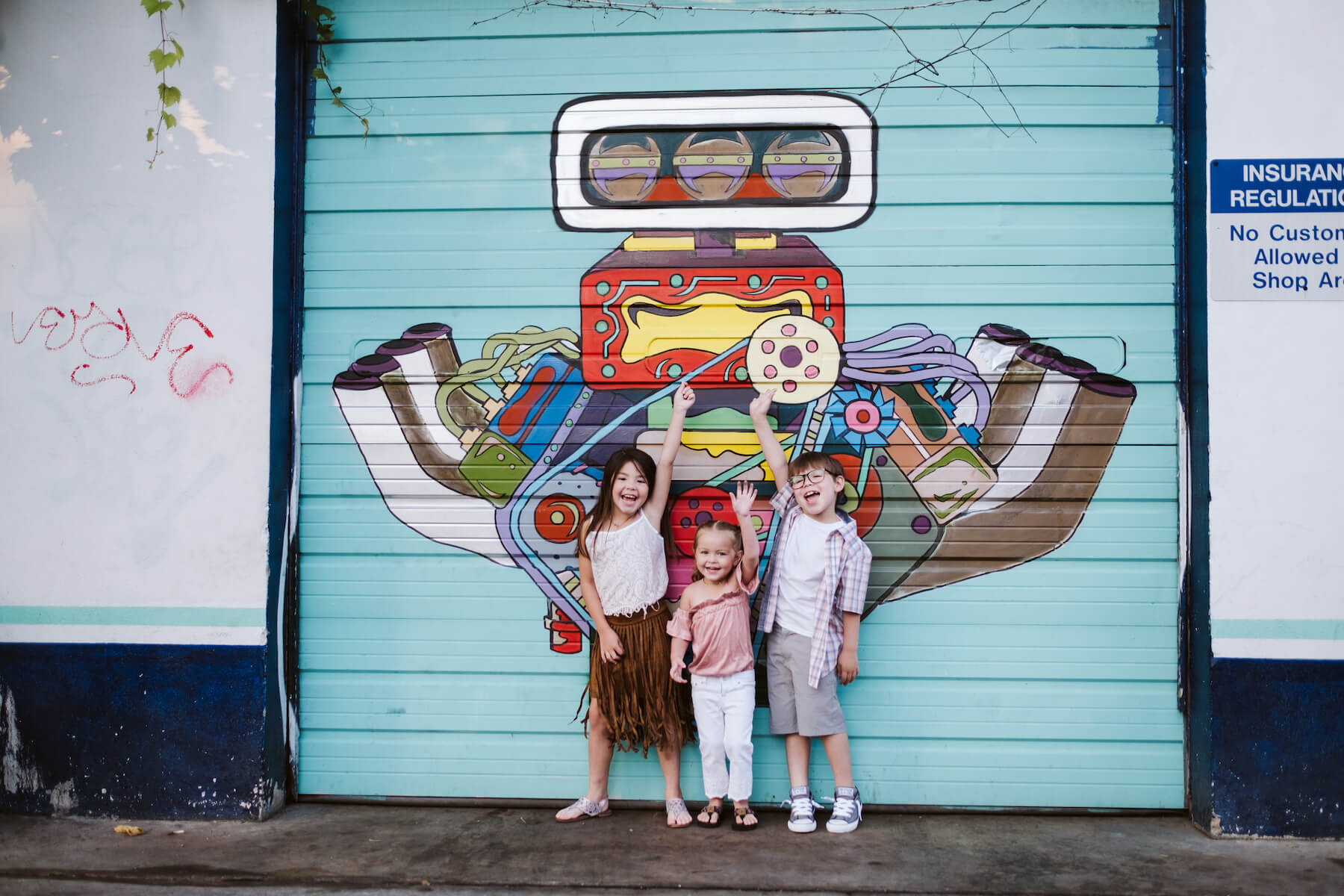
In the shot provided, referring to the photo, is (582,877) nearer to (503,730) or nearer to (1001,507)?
(503,730)

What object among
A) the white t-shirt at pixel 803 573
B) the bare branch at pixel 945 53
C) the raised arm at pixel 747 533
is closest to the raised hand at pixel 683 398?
the raised arm at pixel 747 533

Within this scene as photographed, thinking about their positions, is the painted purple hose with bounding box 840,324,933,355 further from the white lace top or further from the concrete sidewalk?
the concrete sidewalk

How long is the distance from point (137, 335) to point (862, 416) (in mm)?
2949

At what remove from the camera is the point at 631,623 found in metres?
3.55

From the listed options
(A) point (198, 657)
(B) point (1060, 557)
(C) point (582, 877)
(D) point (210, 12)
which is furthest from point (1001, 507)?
(D) point (210, 12)

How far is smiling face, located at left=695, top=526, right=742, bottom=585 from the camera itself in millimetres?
3451

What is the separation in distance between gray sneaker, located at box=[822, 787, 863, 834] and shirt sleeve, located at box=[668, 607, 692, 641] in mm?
819

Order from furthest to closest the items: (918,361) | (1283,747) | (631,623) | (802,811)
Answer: (918,361) → (631,623) → (802,811) → (1283,747)

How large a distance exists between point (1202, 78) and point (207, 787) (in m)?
4.75

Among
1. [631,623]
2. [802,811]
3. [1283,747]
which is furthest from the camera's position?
[631,623]

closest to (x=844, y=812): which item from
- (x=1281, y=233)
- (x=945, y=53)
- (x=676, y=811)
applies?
(x=676, y=811)

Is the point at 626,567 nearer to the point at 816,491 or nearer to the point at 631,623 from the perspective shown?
the point at 631,623

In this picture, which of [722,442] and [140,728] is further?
[722,442]

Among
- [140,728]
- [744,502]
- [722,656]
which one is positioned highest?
[744,502]
